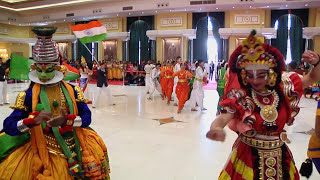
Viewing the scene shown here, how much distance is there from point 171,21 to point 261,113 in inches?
613

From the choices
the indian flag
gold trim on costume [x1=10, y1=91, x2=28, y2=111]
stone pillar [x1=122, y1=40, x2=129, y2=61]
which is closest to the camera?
gold trim on costume [x1=10, y1=91, x2=28, y2=111]

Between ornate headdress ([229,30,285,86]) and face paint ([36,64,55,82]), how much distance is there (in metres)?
1.25

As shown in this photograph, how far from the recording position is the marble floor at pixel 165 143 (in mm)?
3125

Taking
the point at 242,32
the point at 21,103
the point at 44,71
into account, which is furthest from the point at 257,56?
the point at 242,32

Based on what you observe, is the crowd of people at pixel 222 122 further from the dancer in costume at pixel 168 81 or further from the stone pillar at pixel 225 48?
the stone pillar at pixel 225 48

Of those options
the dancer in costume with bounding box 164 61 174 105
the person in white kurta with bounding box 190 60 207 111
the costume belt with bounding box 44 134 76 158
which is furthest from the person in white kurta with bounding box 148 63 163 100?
the costume belt with bounding box 44 134 76 158

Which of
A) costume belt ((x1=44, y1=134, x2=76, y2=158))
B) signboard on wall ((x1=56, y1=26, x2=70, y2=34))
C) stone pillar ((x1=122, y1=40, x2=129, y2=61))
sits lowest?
costume belt ((x1=44, y1=134, x2=76, y2=158))

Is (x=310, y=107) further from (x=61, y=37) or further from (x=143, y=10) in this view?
(x=61, y=37)

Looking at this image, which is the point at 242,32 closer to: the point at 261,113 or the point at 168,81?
the point at 168,81

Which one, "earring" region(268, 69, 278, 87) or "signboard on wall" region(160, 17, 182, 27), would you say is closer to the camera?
"earring" region(268, 69, 278, 87)

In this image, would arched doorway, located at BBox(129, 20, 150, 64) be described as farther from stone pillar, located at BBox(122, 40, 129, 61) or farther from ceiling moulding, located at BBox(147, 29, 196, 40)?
ceiling moulding, located at BBox(147, 29, 196, 40)

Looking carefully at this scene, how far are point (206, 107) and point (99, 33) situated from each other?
3.35m

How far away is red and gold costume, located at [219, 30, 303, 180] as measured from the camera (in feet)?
5.43

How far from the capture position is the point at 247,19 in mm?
15320
